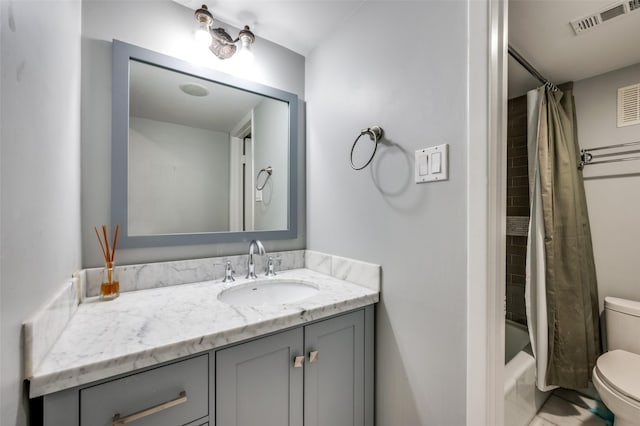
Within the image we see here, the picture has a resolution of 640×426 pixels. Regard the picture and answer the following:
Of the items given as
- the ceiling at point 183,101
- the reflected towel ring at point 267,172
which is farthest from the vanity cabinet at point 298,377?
the ceiling at point 183,101

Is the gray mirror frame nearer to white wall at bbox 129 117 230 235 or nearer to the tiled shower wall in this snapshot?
white wall at bbox 129 117 230 235

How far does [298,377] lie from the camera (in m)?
0.92

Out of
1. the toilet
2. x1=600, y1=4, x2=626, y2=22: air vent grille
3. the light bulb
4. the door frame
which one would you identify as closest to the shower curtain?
the toilet

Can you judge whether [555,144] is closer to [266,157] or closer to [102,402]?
[266,157]

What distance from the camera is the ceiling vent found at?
119 centimetres

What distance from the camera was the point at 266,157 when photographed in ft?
5.08

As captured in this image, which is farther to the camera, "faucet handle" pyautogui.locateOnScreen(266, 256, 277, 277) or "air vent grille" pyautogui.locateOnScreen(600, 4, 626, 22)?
"faucet handle" pyautogui.locateOnScreen(266, 256, 277, 277)

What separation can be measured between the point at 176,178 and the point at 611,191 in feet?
8.66

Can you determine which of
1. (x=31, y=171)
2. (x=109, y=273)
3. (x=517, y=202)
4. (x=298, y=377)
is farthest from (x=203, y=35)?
(x=517, y=202)

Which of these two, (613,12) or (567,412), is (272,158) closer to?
(613,12)

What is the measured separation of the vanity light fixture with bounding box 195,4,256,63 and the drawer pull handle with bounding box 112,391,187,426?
1.45 metres

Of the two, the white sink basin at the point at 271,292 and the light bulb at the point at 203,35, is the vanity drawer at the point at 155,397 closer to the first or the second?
the white sink basin at the point at 271,292

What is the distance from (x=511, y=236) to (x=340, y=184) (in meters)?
1.65

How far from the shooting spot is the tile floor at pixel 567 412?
1481 millimetres
